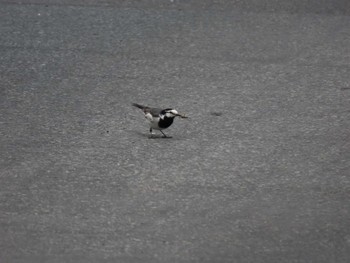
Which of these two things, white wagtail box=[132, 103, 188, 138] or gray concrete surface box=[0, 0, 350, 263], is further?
white wagtail box=[132, 103, 188, 138]

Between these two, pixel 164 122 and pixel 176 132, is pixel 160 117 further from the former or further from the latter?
pixel 176 132

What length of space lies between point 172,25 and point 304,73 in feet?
6.68

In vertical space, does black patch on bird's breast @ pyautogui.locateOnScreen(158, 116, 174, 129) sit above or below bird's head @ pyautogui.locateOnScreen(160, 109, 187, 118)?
below

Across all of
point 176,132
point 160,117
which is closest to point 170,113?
point 160,117

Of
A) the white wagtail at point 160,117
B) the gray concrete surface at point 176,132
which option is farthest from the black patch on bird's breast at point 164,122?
the gray concrete surface at point 176,132

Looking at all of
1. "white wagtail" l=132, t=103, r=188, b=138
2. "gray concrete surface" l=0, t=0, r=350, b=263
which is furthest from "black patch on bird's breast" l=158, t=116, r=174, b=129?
"gray concrete surface" l=0, t=0, r=350, b=263

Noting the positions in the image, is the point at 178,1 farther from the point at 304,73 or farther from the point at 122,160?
the point at 122,160

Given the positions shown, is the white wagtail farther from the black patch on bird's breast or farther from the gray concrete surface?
the gray concrete surface

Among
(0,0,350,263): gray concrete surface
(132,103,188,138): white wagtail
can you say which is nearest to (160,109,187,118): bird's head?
(132,103,188,138): white wagtail

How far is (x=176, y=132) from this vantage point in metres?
8.09

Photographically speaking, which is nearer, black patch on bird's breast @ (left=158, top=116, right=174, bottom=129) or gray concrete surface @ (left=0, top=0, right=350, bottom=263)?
gray concrete surface @ (left=0, top=0, right=350, bottom=263)

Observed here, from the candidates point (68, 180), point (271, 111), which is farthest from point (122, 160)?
point (271, 111)

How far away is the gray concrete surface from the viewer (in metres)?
6.00

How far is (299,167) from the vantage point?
283 inches
